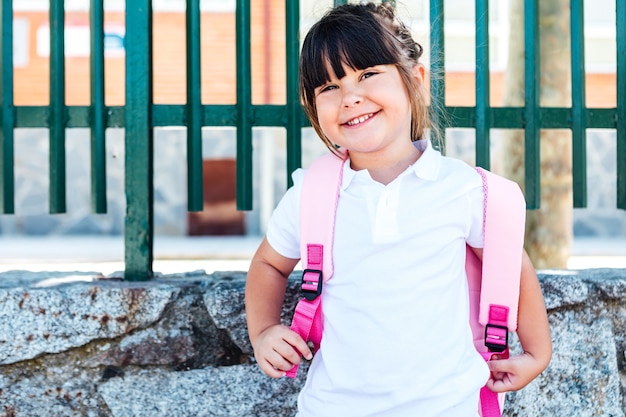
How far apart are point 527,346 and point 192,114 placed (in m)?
1.14

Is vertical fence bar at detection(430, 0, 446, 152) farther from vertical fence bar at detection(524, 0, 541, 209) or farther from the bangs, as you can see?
the bangs

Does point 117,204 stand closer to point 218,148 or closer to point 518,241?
point 218,148

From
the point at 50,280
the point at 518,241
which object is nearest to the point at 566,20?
the point at 518,241

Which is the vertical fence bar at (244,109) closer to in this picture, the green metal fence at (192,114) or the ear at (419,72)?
the green metal fence at (192,114)

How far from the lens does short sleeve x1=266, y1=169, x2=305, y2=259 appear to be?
1.58 metres

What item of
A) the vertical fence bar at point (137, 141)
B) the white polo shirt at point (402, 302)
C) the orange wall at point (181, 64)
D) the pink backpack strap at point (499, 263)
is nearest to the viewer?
the white polo shirt at point (402, 302)

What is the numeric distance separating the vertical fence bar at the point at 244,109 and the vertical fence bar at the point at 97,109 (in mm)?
406

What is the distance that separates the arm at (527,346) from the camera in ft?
5.03

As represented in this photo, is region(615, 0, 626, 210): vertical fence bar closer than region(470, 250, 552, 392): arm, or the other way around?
region(470, 250, 552, 392): arm

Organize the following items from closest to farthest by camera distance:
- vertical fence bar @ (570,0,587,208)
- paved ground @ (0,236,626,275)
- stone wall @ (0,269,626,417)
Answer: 1. stone wall @ (0,269,626,417)
2. vertical fence bar @ (570,0,587,208)
3. paved ground @ (0,236,626,275)

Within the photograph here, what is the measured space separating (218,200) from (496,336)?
386 inches

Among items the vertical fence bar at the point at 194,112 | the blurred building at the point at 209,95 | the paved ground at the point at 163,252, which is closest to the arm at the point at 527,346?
the vertical fence bar at the point at 194,112

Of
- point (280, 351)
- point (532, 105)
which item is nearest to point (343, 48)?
point (280, 351)

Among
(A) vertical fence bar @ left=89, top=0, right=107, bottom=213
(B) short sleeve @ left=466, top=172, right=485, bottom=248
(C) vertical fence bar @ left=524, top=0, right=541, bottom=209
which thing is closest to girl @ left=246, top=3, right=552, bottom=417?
(B) short sleeve @ left=466, top=172, right=485, bottom=248
